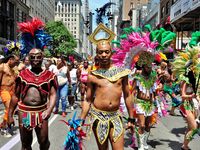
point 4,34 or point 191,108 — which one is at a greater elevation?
point 4,34

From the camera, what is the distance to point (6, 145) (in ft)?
23.1

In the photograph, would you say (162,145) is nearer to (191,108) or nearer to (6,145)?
(191,108)

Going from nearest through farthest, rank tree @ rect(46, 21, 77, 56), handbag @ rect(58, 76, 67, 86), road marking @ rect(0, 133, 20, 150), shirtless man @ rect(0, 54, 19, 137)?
road marking @ rect(0, 133, 20, 150) < shirtless man @ rect(0, 54, 19, 137) < handbag @ rect(58, 76, 67, 86) < tree @ rect(46, 21, 77, 56)

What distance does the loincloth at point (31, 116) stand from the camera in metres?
4.73

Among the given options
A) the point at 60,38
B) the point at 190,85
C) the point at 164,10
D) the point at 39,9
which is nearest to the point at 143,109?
the point at 190,85

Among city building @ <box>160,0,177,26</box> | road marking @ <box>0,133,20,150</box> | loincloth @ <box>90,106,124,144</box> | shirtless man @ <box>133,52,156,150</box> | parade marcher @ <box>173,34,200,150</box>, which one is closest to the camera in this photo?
loincloth @ <box>90,106,124,144</box>

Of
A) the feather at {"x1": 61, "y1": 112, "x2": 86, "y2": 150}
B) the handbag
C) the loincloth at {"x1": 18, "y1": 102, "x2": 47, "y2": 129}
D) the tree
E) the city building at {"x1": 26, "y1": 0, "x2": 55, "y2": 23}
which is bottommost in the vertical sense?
the feather at {"x1": 61, "y1": 112, "x2": 86, "y2": 150}

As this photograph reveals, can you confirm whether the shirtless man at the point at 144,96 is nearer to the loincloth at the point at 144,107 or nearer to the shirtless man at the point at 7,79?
the loincloth at the point at 144,107

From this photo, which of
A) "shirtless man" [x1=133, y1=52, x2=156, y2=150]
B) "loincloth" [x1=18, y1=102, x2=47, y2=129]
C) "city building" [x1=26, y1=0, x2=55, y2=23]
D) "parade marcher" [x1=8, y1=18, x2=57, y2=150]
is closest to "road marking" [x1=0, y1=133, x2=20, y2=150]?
"parade marcher" [x1=8, y1=18, x2=57, y2=150]

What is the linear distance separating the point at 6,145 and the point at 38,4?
2714 inches

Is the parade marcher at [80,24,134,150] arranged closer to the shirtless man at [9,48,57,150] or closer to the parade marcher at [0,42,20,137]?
the shirtless man at [9,48,57,150]

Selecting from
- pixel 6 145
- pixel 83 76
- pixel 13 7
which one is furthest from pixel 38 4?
pixel 6 145

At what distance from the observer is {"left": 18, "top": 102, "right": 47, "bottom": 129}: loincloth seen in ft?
15.5

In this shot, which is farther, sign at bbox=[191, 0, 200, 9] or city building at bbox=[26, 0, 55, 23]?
city building at bbox=[26, 0, 55, 23]
